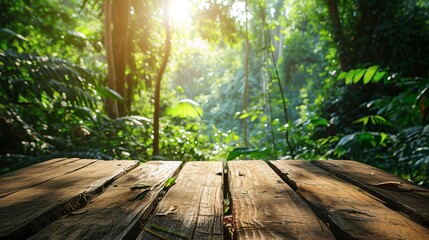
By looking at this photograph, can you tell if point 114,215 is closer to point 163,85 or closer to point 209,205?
point 209,205

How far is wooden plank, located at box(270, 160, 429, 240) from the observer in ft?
2.05

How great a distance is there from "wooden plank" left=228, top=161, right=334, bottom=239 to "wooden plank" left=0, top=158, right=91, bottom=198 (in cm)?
79

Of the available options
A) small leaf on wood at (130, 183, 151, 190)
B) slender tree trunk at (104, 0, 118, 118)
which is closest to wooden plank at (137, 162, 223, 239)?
small leaf on wood at (130, 183, 151, 190)

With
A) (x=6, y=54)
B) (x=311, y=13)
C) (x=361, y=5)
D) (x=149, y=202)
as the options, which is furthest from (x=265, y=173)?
(x=311, y=13)

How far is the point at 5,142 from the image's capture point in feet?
11.2

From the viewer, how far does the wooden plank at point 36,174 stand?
1039 mm

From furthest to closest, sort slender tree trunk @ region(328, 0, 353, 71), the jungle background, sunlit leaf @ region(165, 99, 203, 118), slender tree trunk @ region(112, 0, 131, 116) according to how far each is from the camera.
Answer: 1. slender tree trunk @ region(328, 0, 353, 71)
2. slender tree trunk @ region(112, 0, 131, 116)
3. sunlit leaf @ region(165, 99, 203, 118)
4. the jungle background

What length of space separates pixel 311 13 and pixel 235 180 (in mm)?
8110

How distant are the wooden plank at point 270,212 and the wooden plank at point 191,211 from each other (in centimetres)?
6

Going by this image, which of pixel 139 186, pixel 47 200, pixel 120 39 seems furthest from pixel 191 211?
pixel 120 39

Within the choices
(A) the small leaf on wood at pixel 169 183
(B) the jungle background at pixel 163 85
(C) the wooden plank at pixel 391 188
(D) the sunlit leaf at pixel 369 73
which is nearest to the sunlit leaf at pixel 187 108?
(B) the jungle background at pixel 163 85

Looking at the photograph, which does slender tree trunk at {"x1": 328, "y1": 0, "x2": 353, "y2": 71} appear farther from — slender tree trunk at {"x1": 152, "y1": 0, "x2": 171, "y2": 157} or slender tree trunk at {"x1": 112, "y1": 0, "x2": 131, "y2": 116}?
slender tree trunk at {"x1": 112, "y1": 0, "x2": 131, "y2": 116}

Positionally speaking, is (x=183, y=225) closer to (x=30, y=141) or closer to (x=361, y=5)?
(x=30, y=141)

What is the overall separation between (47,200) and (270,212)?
67cm
